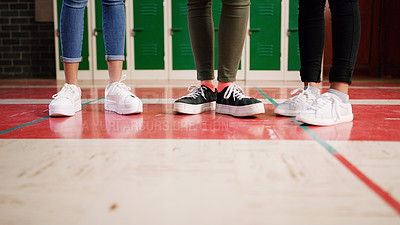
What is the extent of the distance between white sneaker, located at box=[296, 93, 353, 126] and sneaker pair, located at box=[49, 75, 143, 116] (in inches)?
23.7

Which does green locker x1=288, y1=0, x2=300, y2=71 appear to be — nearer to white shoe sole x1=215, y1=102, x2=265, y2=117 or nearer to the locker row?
the locker row

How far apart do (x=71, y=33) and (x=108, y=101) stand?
0.30 m

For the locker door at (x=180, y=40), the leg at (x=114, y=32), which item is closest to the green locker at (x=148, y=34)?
the locker door at (x=180, y=40)

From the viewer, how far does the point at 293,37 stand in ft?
13.8

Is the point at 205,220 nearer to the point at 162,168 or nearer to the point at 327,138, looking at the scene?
the point at 162,168

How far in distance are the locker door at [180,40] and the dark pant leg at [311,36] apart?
301 centimetres

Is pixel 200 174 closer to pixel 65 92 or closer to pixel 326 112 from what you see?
pixel 326 112

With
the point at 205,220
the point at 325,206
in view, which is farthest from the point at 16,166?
the point at 325,206

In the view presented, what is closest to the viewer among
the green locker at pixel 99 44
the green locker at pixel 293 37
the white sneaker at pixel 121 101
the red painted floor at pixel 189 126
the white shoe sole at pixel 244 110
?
the red painted floor at pixel 189 126

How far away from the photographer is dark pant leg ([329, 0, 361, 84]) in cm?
109

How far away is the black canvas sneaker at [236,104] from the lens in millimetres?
1196

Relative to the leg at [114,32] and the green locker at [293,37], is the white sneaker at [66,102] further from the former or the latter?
the green locker at [293,37]

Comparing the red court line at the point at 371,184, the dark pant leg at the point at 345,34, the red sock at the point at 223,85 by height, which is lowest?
the red court line at the point at 371,184

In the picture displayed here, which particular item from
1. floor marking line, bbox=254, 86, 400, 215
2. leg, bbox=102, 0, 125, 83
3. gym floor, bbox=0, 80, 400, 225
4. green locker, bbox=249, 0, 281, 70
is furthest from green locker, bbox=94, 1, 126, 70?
floor marking line, bbox=254, 86, 400, 215
